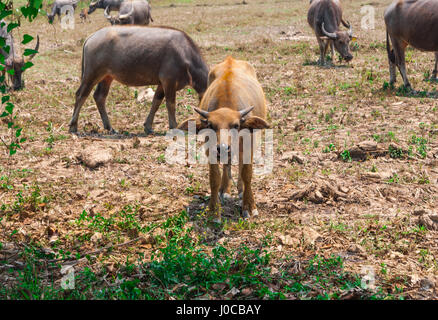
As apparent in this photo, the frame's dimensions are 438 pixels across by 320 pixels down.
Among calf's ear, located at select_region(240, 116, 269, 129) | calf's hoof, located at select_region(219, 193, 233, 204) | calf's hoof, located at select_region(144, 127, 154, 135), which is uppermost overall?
calf's ear, located at select_region(240, 116, 269, 129)

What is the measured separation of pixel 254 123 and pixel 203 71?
11.9 ft

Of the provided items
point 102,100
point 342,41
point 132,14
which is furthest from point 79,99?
point 132,14

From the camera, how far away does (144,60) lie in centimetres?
802

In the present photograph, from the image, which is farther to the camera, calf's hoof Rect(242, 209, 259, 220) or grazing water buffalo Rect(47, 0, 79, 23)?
grazing water buffalo Rect(47, 0, 79, 23)

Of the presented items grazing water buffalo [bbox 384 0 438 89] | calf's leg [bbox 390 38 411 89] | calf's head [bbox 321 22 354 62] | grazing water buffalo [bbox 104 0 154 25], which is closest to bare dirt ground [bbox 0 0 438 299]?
calf's leg [bbox 390 38 411 89]

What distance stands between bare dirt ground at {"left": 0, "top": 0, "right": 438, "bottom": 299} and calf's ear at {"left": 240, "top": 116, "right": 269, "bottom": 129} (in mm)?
1001

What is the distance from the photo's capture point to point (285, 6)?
26.1 meters

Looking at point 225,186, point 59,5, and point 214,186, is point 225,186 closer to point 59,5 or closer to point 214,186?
point 214,186

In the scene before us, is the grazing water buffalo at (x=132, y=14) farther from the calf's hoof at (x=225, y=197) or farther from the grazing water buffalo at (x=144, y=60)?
the calf's hoof at (x=225, y=197)

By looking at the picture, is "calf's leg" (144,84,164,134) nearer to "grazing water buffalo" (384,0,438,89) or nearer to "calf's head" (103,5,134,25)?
"grazing water buffalo" (384,0,438,89)

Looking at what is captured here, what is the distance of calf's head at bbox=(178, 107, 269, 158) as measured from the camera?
452cm

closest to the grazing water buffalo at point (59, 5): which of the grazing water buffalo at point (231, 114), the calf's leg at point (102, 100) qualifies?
the calf's leg at point (102, 100)

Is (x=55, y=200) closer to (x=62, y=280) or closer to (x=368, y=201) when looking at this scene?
(x=62, y=280)

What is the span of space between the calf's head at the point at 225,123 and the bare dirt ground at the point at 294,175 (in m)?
0.92
